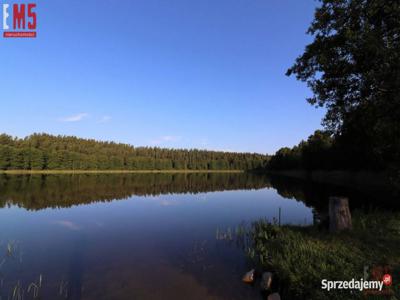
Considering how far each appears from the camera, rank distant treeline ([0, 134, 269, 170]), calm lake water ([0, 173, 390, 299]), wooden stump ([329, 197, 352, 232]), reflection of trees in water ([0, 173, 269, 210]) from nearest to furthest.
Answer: calm lake water ([0, 173, 390, 299]), wooden stump ([329, 197, 352, 232]), reflection of trees in water ([0, 173, 269, 210]), distant treeline ([0, 134, 269, 170])

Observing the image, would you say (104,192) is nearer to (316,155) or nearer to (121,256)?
(121,256)

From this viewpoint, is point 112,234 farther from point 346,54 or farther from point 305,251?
point 346,54

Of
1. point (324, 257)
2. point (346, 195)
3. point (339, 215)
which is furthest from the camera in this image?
point (346, 195)

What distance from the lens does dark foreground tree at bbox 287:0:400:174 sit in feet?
38.5

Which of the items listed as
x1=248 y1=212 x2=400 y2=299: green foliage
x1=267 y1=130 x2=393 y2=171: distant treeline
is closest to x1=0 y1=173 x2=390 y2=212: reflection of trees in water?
x1=267 y1=130 x2=393 y2=171: distant treeline

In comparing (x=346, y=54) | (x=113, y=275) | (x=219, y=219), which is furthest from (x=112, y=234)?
(x=346, y=54)

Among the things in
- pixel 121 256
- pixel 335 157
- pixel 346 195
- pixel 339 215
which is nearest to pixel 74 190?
pixel 121 256

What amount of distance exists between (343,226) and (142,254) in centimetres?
1045

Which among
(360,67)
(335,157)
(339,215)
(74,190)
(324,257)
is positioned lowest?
(74,190)

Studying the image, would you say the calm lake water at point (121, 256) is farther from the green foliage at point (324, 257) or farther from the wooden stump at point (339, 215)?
the wooden stump at point (339, 215)

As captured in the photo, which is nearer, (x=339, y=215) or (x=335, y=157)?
(x=339, y=215)

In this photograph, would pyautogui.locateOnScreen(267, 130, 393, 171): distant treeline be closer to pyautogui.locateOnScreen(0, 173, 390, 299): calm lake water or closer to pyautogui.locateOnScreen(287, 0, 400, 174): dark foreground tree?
pyautogui.locateOnScreen(287, 0, 400, 174): dark foreground tree

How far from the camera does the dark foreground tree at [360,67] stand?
38.5 ft

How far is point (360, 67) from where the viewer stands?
13773mm
